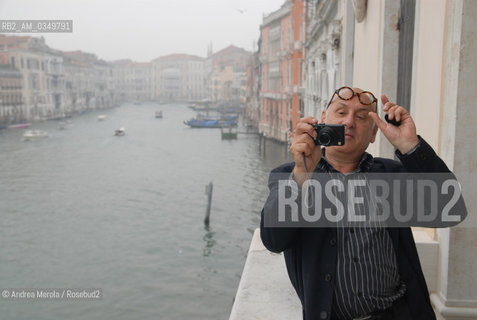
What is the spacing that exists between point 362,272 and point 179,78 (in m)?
108

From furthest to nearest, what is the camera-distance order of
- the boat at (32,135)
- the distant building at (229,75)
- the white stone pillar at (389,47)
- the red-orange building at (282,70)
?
the distant building at (229,75)
the boat at (32,135)
the red-orange building at (282,70)
the white stone pillar at (389,47)

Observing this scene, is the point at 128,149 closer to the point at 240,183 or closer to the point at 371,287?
the point at 240,183

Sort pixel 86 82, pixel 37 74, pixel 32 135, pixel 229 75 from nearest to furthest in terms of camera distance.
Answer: pixel 32 135 → pixel 37 74 → pixel 86 82 → pixel 229 75

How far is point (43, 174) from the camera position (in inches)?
1016

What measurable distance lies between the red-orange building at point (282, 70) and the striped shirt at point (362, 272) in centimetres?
2384

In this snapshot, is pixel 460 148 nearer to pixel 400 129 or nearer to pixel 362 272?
pixel 400 129

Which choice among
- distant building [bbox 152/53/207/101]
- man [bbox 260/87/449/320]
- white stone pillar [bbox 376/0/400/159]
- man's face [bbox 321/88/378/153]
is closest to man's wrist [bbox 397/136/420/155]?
man [bbox 260/87/449/320]

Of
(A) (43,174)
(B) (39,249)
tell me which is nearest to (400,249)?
(B) (39,249)

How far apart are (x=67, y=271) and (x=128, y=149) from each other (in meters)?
23.6

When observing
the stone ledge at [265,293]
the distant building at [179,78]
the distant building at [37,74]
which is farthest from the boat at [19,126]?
the distant building at [179,78]

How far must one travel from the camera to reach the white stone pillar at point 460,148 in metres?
2.40

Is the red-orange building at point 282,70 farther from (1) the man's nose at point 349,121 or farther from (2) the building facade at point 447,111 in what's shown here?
(1) the man's nose at point 349,121

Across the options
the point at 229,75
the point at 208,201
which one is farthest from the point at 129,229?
the point at 229,75

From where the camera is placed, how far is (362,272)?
160 centimetres
